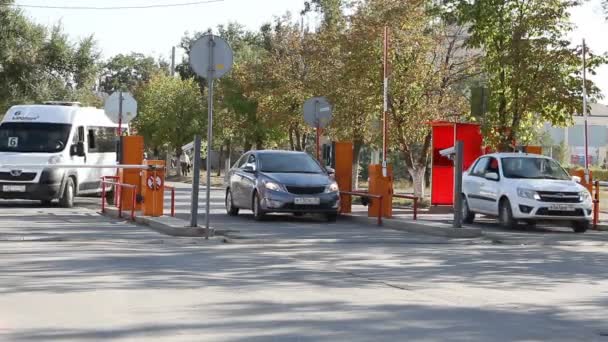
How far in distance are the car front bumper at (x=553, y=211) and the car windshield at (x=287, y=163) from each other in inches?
175

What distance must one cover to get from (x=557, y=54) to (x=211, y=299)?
20181 millimetres

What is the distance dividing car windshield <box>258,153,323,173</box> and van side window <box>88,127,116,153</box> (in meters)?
6.31

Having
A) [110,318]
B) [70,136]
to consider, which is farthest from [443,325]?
[70,136]

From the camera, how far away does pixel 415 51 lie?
3591 centimetres

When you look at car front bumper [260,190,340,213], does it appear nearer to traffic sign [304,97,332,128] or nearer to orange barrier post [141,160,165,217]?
orange barrier post [141,160,165,217]

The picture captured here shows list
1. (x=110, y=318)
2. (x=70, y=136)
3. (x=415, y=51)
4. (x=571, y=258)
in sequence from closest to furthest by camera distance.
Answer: (x=110, y=318)
(x=571, y=258)
(x=70, y=136)
(x=415, y=51)

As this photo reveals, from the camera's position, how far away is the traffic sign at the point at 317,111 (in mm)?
25797

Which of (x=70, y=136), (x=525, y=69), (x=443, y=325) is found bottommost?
(x=443, y=325)

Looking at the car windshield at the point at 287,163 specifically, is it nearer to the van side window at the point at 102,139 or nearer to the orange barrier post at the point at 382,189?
the orange barrier post at the point at 382,189

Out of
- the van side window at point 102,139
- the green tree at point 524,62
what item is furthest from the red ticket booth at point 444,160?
the van side window at point 102,139

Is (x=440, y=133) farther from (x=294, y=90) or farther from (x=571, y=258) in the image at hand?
A: (x=294, y=90)

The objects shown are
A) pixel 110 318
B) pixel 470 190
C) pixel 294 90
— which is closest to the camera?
pixel 110 318

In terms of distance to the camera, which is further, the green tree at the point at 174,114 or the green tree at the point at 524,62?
the green tree at the point at 174,114

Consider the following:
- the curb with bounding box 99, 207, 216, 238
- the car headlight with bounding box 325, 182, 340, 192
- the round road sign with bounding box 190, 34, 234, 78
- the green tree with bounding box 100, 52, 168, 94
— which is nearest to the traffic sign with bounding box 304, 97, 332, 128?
Answer: the car headlight with bounding box 325, 182, 340, 192
